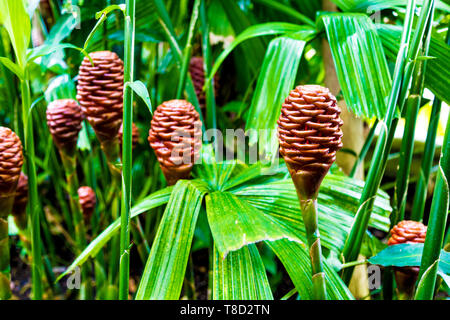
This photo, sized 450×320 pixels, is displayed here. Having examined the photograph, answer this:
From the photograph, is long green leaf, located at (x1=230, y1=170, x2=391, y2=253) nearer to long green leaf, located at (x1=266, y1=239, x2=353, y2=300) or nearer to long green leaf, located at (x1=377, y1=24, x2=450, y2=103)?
long green leaf, located at (x1=266, y1=239, x2=353, y2=300)

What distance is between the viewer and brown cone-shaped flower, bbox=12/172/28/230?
540mm

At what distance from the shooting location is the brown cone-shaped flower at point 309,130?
321 mm

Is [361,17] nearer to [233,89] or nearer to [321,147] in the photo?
[321,147]

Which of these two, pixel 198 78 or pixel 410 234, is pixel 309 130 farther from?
pixel 198 78

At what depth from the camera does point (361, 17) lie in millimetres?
526

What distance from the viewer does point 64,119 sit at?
20.3 inches

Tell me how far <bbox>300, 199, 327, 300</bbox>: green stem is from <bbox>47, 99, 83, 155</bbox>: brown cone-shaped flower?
1.06ft

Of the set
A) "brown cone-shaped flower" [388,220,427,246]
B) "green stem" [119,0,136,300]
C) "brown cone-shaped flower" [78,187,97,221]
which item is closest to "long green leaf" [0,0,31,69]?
"green stem" [119,0,136,300]

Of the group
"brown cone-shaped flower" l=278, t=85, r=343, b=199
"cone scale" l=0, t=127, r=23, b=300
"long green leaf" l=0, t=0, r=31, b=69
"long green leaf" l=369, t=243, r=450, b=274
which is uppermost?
"long green leaf" l=0, t=0, r=31, b=69

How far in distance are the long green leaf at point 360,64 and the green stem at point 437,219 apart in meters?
0.12

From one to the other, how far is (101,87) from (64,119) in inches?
3.2

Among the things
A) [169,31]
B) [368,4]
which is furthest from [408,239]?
[169,31]
